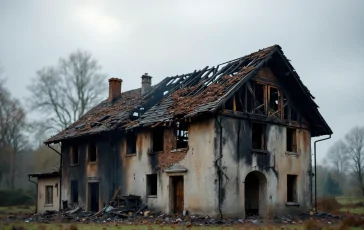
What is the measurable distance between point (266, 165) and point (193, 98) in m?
5.15

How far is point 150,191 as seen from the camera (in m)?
24.7

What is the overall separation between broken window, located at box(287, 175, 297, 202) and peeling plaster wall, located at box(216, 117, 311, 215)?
23 centimetres

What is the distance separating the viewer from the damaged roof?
2228cm

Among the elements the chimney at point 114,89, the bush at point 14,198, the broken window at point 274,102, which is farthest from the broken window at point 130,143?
the bush at point 14,198

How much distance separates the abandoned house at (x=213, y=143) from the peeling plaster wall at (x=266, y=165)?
5 centimetres

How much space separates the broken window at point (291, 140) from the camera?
26094 millimetres

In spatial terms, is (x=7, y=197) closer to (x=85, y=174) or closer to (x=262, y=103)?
(x=85, y=174)

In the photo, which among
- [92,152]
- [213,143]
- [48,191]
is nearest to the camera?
[213,143]

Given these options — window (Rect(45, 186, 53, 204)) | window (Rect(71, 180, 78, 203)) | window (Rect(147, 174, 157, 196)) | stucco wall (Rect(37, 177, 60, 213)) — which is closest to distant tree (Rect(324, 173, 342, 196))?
window (Rect(45, 186, 53, 204))

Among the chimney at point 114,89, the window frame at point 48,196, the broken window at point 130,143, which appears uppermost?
the chimney at point 114,89

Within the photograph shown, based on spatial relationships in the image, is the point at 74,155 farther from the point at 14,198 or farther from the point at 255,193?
the point at 14,198

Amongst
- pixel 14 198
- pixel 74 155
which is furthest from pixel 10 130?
pixel 74 155

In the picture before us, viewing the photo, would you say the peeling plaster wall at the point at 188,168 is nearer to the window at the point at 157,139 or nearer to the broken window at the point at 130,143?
the window at the point at 157,139

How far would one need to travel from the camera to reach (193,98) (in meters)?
23.5
